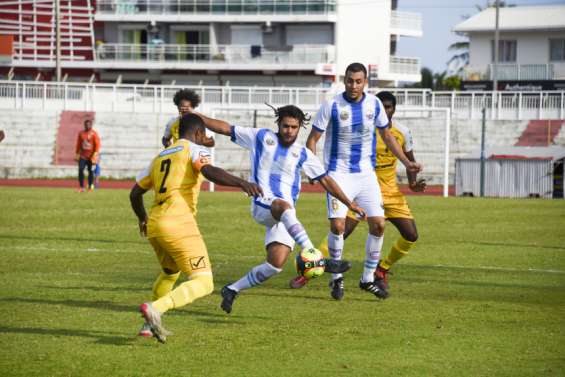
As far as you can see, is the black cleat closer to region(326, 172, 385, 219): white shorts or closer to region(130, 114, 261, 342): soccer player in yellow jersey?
region(130, 114, 261, 342): soccer player in yellow jersey

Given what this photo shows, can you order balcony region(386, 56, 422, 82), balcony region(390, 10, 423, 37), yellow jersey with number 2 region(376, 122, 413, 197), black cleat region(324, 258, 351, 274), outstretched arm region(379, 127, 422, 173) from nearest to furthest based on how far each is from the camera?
black cleat region(324, 258, 351, 274) → outstretched arm region(379, 127, 422, 173) → yellow jersey with number 2 region(376, 122, 413, 197) → balcony region(386, 56, 422, 82) → balcony region(390, 10, 423, 37)

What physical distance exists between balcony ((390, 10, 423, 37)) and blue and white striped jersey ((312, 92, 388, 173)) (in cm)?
6196

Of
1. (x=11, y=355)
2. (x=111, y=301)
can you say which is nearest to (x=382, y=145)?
(x=111, y=301)

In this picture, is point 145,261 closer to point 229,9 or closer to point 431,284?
point 431,284

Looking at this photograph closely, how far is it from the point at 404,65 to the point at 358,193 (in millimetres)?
61349

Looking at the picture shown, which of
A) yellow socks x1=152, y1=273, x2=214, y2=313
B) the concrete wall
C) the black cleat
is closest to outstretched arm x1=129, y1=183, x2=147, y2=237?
yellow socks x1=152, y1=273, x2=214, y2=313

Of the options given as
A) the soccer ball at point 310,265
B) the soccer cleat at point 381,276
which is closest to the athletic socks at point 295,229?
the soccer ball at point 310,265

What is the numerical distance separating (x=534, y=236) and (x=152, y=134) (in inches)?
1128

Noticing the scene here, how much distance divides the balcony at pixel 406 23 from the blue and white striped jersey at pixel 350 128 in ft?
203

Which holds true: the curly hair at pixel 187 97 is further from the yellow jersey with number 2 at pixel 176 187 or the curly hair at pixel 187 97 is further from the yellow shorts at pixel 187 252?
the yellow shorts at pixel 187 252

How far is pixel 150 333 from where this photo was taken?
9.10 meters

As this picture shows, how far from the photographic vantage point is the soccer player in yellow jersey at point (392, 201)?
41.9 feet

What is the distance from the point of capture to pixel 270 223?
10430mm

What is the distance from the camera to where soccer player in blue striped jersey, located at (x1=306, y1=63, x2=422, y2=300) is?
1186 cm
